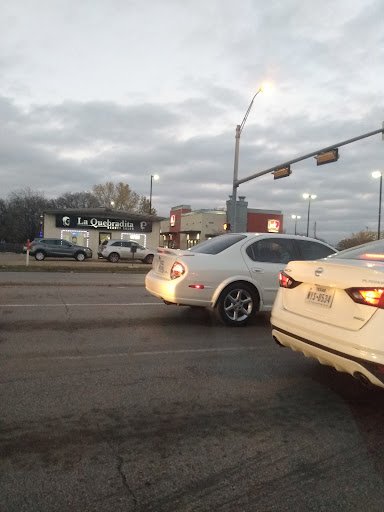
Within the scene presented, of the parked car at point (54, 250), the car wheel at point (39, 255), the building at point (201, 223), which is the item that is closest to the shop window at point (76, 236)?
the parked car at point (54, 250)

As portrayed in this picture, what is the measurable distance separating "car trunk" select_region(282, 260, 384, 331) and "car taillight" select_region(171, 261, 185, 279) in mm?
2540

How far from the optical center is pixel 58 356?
5109mm

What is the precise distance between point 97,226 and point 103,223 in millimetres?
622

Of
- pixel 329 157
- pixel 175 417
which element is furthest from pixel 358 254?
pixel 329 157

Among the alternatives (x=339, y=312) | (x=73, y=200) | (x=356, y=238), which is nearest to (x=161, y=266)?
(x=339, y=312)

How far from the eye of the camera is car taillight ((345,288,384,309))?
11.2ft

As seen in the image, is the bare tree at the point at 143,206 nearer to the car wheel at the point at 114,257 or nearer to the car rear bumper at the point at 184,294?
the car wheel at the point at 114,257

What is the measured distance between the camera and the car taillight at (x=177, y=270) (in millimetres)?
6828

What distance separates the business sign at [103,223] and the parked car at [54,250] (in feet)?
32.4

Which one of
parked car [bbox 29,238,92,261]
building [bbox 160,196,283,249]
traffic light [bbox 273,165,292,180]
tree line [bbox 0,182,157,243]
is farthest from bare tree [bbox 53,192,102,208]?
traffic light [bbox 273,165,292,180]

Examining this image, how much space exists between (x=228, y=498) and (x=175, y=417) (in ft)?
3.65

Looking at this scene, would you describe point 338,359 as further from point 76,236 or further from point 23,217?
point 23,217

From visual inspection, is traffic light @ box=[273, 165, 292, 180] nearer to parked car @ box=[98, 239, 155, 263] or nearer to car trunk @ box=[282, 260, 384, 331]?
parked car @ box=[98, 239, 155, 263]

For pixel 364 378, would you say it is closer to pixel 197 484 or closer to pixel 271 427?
pixel 271 427
